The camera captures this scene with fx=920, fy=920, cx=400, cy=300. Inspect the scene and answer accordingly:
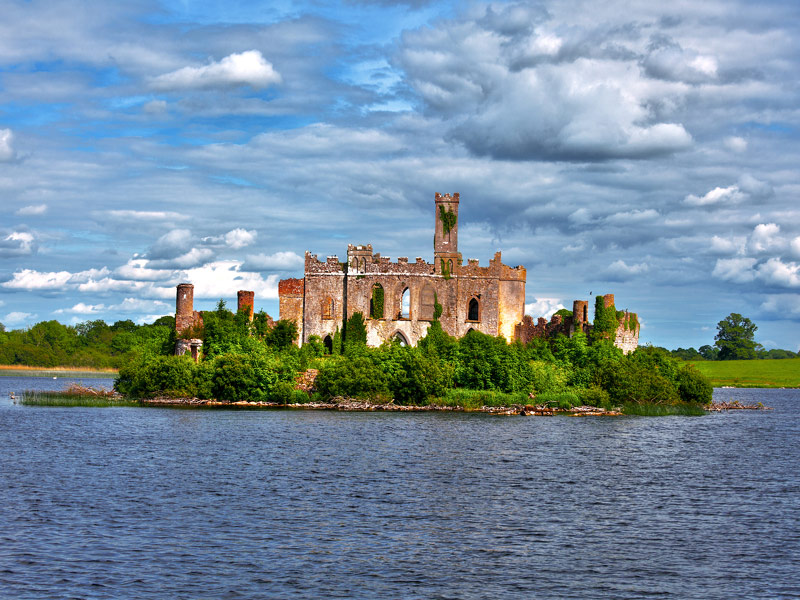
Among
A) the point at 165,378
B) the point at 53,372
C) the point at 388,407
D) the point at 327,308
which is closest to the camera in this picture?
the point at 388,407

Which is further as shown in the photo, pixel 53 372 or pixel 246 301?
pixel 53 372

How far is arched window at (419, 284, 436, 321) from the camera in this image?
229 ft

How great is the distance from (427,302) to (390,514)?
146ft

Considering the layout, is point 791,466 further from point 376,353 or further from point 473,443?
point 376,353

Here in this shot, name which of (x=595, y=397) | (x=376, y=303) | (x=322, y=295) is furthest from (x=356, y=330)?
(x=595, y=397)

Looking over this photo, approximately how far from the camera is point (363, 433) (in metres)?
45.9

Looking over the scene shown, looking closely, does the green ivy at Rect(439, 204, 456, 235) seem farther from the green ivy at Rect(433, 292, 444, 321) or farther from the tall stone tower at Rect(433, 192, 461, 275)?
the green ivy at Rect(433, 292, 444, 321)

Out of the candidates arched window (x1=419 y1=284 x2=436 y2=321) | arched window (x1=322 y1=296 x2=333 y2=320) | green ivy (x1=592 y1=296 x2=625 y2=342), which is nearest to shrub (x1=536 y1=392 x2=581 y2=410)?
green ivy (x1=592 y1=296 x2=625 y2=342)

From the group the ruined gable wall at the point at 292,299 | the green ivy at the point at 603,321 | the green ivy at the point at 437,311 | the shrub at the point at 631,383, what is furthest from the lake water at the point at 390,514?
the ruined gable wall at the point at 292,299

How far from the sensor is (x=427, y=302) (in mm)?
→ 69875

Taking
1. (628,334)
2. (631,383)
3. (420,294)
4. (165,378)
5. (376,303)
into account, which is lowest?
(165,378)

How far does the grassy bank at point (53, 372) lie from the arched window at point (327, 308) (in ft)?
189

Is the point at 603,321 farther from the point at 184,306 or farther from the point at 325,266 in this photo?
the point at 184,306

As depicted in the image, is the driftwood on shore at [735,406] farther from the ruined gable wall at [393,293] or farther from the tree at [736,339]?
the tree at [736,339]
